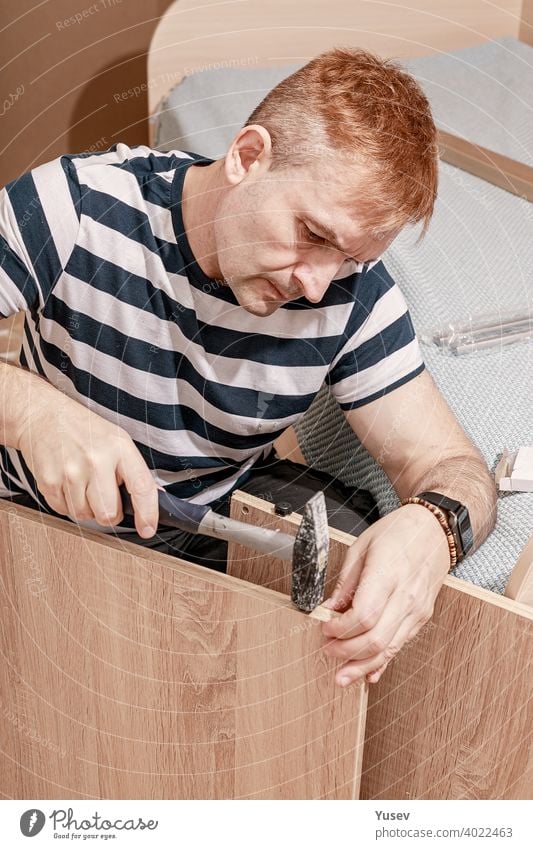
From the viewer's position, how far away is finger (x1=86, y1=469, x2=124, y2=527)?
72 centimetres

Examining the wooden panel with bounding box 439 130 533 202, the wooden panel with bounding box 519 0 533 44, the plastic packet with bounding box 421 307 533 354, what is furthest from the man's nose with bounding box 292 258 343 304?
the wooden panel with bounding box 519 0 533 44

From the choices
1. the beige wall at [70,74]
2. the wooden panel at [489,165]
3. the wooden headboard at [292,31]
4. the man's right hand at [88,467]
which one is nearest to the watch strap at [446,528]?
the man's right hand at [88,467]

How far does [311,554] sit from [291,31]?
51.9 inches

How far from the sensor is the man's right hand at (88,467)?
28.1 inches

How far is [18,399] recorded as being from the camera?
0.78 meters

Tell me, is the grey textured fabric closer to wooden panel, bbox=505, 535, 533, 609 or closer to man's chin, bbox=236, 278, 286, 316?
wooden panel, bbox=505, 535, 533, 609

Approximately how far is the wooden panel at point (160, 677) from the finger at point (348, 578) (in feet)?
0.11

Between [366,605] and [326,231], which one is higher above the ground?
[326,231]

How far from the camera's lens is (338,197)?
76 cm

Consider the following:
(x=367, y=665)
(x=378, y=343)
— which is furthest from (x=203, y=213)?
(x=367, y=665)

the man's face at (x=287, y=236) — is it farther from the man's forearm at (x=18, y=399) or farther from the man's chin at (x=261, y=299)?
the man's forearm at (x=18, y=399)

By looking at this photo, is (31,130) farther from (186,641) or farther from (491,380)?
(186,641)

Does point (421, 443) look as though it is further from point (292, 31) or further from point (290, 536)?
point (292, 31)
